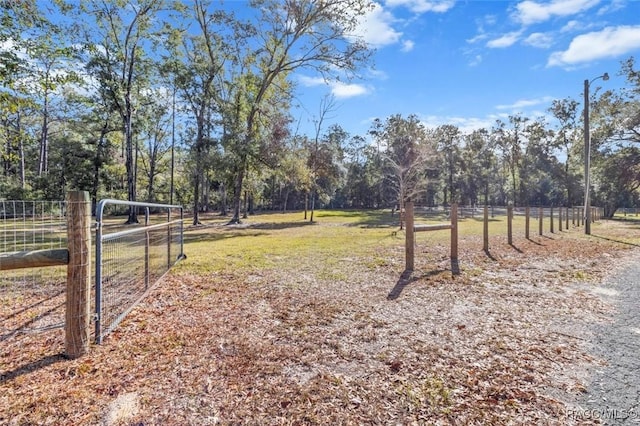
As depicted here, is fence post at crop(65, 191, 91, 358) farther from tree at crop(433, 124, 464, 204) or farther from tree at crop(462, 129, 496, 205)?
tree at crop(462, 129, 496, 205)

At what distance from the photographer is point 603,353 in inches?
118

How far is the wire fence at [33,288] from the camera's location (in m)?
3.58

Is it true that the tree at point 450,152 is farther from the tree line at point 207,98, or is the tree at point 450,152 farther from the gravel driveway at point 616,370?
the gravel driveway at point 616,370

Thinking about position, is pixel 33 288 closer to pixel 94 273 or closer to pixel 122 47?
pixel 94 273

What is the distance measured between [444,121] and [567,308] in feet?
154

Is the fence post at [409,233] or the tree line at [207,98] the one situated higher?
the tree line at [207,98]

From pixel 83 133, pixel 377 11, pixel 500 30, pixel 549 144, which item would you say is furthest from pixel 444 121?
pixel 83 133

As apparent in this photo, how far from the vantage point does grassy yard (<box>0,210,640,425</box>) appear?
2.17 m

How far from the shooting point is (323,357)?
295cm

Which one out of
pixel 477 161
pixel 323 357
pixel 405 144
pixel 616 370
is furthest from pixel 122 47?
pixel 477 161

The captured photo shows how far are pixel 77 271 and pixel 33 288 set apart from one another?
350 centimetres

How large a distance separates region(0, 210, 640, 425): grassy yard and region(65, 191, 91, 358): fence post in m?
0.21

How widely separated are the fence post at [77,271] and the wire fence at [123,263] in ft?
0.46

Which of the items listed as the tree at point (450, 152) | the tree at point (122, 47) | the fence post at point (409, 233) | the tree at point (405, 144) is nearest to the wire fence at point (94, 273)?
the fence post at point (409, 233)
